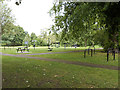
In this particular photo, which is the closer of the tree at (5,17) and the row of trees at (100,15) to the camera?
the row of trees at (100,15)

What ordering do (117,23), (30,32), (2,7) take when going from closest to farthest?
(117,23)
(2,7)
(30,32)

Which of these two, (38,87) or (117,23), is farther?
(38,87)

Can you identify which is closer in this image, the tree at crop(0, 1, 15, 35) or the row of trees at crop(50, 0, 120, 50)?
the row of trees at crop(50, 0, 120, 50)

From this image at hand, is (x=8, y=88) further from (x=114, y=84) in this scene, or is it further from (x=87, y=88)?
(x=114, y=84)

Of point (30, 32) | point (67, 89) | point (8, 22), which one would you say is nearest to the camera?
point (67, 89)

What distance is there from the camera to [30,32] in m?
46.8

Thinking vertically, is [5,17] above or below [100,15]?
above

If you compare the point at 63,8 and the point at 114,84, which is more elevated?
the point at 63,8

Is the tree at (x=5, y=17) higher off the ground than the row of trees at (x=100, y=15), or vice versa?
the tree at (x=5, y=17)

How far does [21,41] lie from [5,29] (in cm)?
1517

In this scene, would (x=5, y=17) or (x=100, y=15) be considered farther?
(x=5, y=17)

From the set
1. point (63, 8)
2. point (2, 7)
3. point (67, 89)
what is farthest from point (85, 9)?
point (2, 7)

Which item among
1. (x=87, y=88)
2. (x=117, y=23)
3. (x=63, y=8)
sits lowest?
(x=87, y=88)

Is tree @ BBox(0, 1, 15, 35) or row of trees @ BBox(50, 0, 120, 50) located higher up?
tree @ BBox(0, 1, 15, 35)
